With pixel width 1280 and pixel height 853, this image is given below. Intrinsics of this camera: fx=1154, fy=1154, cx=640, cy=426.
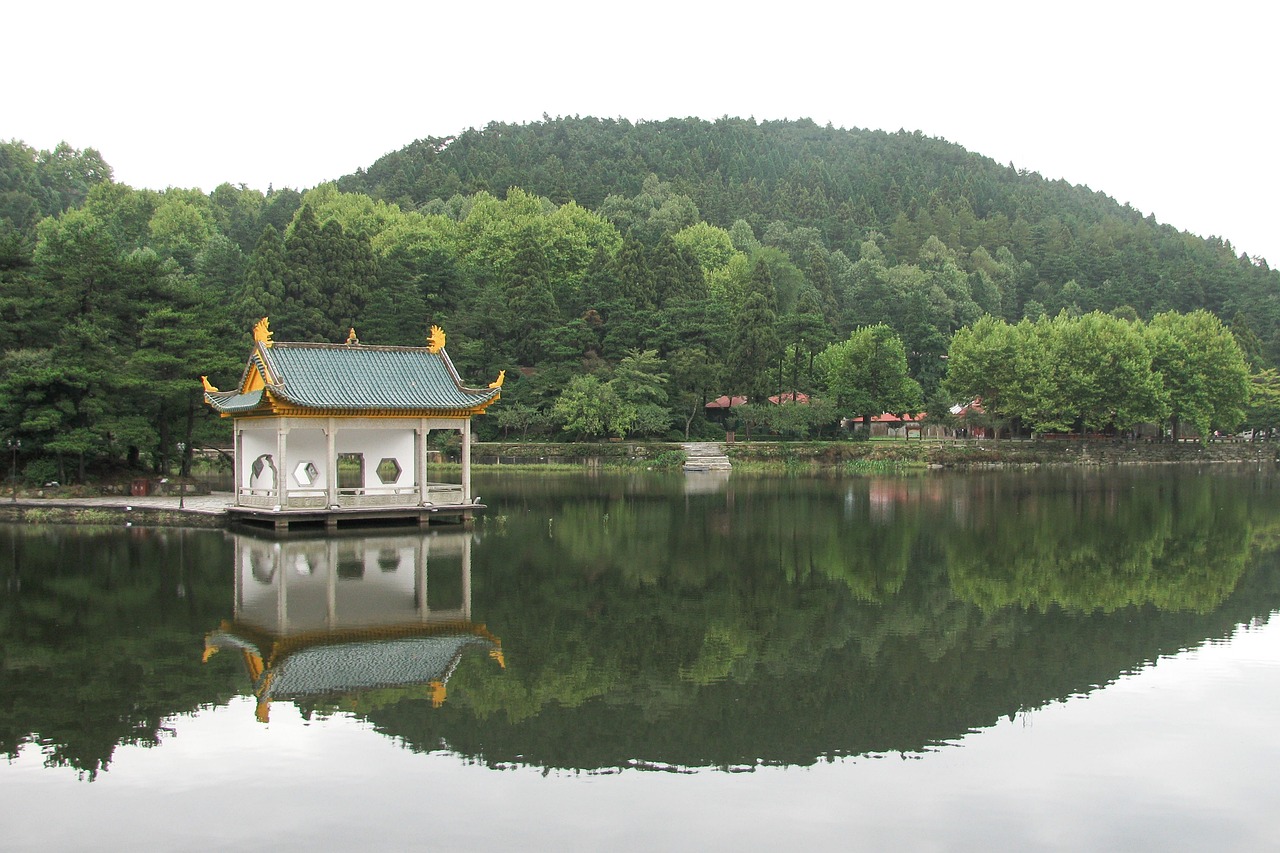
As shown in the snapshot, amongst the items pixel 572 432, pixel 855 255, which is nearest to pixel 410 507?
pixel 572 432

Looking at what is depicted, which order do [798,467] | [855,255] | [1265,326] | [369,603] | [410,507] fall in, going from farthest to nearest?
[855,255] < [1265,326] < [798,467] < [410,507] < [369,603]

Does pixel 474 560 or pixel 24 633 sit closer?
pixel 24 633

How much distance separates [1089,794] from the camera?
27.8ft

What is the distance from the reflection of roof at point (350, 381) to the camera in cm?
2605

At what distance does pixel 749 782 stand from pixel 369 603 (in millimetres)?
8499

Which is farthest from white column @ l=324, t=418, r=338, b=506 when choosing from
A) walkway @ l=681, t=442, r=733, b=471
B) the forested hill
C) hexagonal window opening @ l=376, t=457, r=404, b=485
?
the forested hill

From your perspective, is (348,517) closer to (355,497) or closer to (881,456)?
(355,497)

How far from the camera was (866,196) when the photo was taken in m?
134

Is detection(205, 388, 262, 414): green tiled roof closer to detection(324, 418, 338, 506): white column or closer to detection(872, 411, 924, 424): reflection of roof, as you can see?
detection(324, 418, 338, 506): white column

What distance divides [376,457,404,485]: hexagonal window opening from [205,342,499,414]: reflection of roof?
1.73 metres

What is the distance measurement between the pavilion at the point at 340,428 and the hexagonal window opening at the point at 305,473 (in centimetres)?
2

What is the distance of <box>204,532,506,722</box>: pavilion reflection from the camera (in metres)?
11.7

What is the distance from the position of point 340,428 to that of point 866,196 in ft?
380

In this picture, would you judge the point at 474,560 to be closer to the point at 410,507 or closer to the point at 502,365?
the point at 410,507
